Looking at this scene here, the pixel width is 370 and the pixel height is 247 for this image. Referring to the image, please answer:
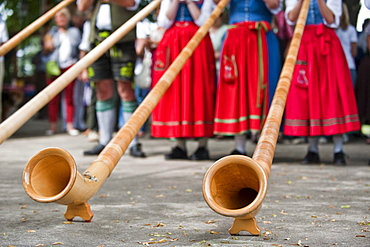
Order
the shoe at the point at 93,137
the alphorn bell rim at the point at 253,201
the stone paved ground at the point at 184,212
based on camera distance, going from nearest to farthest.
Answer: the alphorn bell rim at the point at 253,201 < the stone paved ground at the point at 184,212 < the shoe at the point at 93,137

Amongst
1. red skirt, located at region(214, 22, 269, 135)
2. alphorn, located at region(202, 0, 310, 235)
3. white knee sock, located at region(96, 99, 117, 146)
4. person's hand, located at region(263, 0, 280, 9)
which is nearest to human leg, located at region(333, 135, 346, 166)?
red skirt, located at region(214, 22, 269, 135)

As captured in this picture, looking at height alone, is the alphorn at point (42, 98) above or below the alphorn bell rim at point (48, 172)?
above

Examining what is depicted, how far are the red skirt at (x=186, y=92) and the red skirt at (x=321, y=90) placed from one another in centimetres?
81

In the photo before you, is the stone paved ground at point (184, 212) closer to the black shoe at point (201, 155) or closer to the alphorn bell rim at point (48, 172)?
the alphorn bell rim at point (48, 172)

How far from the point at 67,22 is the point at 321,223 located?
23.4 ft

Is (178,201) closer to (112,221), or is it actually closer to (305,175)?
(112,221)

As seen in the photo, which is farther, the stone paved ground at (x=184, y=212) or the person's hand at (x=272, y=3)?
the person's hand at (x=272, y=3)

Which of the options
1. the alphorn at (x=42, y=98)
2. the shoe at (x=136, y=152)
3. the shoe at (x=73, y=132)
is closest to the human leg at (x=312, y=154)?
the shoe at (x=136, y=152)

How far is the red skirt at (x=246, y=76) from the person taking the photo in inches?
215

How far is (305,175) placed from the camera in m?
4.72

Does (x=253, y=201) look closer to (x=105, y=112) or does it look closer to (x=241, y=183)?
(x=241, y=183)

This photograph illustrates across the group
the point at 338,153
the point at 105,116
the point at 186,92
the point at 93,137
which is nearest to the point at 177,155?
the point at 186,92

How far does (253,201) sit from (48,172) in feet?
2.84

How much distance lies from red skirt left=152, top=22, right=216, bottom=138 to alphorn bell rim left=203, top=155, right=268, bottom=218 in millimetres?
3220
